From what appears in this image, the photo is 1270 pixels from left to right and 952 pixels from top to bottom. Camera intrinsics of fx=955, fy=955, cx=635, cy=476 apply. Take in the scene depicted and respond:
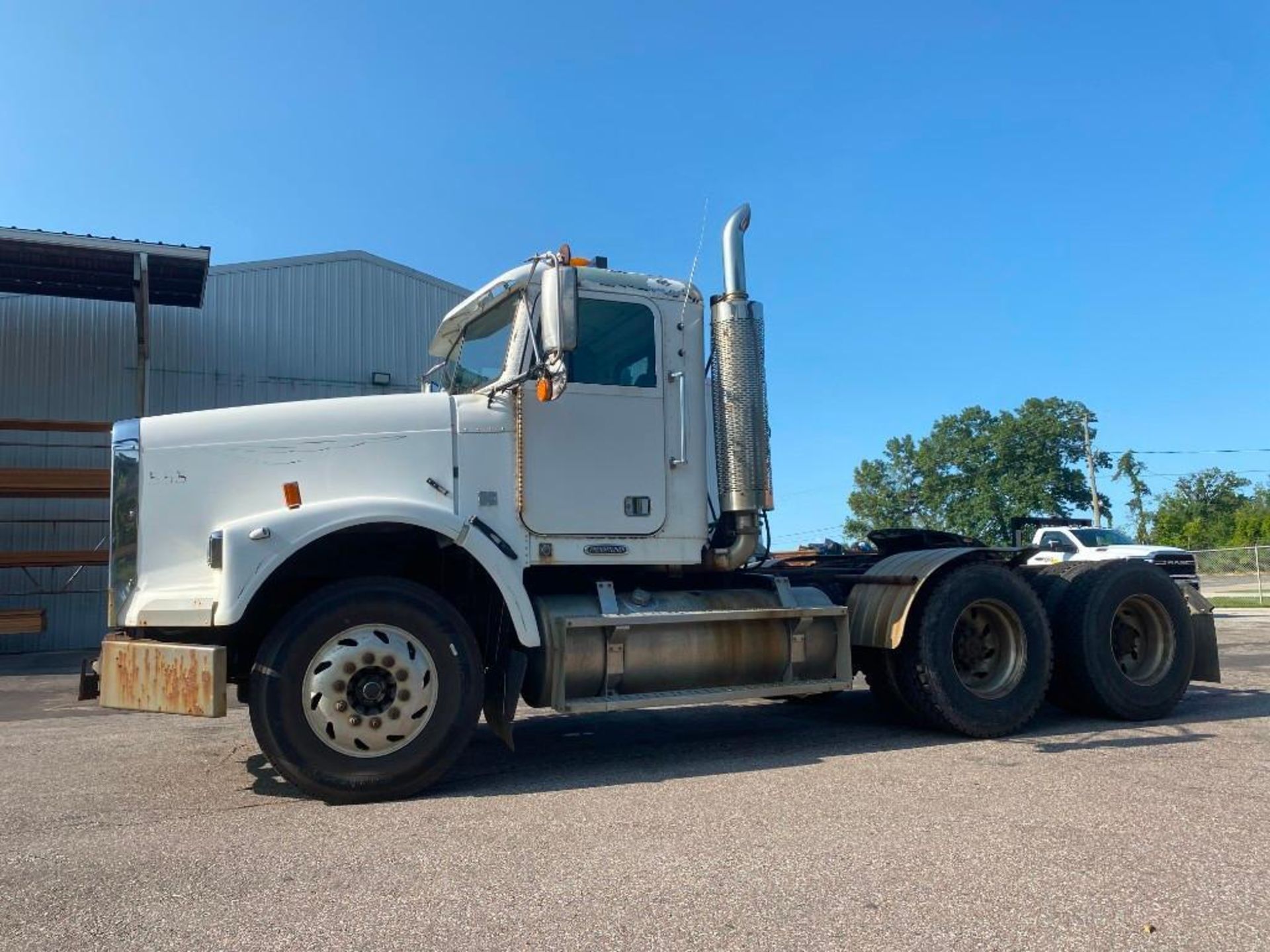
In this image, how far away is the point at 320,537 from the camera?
537 centimetres

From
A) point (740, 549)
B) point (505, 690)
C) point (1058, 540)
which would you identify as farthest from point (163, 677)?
point (1058, 540)

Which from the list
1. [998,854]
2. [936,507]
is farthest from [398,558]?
[936,507]

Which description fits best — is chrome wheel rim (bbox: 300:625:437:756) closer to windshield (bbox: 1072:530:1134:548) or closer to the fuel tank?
the fuel tank

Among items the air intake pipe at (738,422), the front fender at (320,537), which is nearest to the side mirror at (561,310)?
the front fender at (320,537)

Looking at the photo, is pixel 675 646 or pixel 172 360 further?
pixel 172 360

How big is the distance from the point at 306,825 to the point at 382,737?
0.68 meters

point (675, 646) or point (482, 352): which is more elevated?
point (482, 352)

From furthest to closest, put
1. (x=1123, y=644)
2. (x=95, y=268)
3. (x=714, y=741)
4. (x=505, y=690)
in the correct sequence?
(x=95, y=268)
(x=1123, y=644)
(x=714, y=741)
(x=505, y=690)

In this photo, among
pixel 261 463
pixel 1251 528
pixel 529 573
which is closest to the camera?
pixel 261 463

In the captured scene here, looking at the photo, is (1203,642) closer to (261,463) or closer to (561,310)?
(561,310)

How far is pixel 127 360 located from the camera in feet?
62.9

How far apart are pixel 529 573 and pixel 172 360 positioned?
1577cm

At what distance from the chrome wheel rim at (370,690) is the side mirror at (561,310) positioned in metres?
1.87

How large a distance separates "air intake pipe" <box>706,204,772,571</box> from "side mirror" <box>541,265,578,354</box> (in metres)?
1.45
